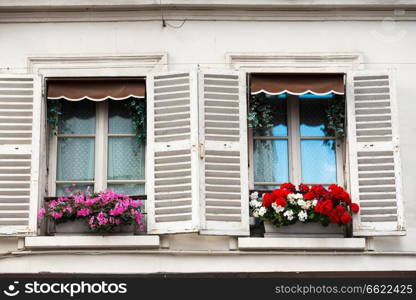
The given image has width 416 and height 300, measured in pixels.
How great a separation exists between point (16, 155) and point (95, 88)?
102 centimetres

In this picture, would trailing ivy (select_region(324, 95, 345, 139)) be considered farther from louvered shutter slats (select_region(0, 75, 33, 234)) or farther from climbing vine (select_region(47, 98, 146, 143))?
louvered shutter slats (select_region(0, 75, 33, 234))

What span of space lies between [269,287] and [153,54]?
261 centimetres

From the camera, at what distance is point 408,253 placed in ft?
29.8

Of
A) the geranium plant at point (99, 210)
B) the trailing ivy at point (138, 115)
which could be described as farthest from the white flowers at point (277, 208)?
the trailing ivy at point (138, 115)

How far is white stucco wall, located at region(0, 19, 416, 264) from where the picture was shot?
9578 millimetres

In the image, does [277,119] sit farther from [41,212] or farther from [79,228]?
[41,212]

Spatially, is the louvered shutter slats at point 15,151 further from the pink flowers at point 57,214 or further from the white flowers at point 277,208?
the white flowers at point 277,208

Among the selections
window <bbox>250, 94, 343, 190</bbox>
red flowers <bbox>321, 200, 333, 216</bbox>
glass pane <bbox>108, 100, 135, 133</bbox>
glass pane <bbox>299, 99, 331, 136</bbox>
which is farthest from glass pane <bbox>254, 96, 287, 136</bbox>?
glass pane <bbox>108, 100, 135, 133</bbox>

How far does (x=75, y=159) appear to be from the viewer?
9570 mm

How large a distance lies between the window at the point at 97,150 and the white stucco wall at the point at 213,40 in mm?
610

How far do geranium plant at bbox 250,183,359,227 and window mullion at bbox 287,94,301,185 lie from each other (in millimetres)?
465

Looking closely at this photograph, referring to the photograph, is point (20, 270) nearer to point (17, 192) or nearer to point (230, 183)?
point (17, 192)

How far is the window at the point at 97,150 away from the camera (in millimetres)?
9492

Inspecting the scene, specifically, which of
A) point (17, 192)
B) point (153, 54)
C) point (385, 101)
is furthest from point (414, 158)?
point (17, 192)
